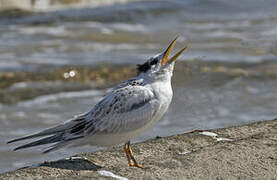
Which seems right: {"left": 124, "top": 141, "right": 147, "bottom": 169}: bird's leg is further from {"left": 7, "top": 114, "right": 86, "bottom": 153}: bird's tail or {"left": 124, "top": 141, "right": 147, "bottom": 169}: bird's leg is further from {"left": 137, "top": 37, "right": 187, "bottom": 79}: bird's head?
{"left": 137, "top": 37, "right": 187, "bottom": 79}: bird's head

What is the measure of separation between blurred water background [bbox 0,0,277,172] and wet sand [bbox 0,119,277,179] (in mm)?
1333

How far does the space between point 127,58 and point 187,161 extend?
6943 mm

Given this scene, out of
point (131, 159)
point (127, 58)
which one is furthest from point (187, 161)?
point (127, 58)

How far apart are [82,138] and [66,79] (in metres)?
5.58

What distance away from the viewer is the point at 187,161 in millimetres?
4012

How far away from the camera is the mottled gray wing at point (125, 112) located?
387cm

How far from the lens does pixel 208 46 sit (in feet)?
38.8

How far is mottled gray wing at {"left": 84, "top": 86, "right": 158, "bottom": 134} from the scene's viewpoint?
3867 millimetres

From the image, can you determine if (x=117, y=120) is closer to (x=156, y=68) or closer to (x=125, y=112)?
(x=125, y=112)

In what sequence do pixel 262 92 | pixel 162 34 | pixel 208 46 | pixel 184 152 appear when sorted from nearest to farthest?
pixel 184 152
pixel 262 92
pixel 208 46
pixel 162 34

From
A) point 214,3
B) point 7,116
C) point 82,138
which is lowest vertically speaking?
point 7,116

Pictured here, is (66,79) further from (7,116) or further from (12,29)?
(12,29)

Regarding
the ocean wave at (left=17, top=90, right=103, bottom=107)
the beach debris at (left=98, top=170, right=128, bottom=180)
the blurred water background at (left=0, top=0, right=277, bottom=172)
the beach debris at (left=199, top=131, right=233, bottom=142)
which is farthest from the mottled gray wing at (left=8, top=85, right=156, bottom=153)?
the ocean wave at (left=17, top=90, right=103, bottom=107)

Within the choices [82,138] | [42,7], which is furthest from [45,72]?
[42,7]
